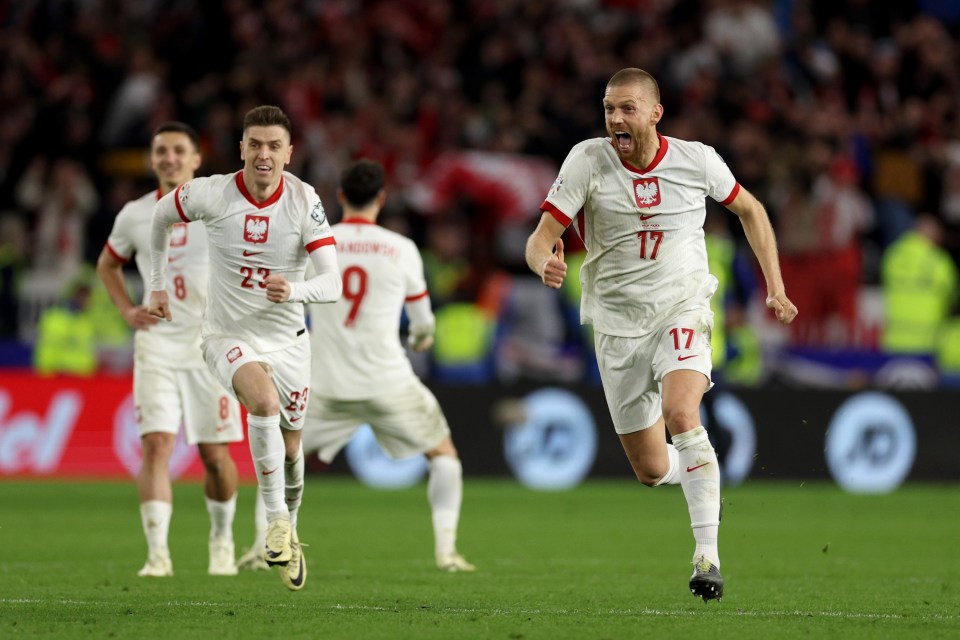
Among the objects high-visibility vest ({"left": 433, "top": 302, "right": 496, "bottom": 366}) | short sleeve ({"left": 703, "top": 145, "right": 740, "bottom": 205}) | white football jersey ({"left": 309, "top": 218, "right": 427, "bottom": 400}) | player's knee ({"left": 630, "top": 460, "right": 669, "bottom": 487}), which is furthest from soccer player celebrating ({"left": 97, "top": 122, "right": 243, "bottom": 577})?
high-visibility vest ({"left": 433, "top": 302, "right": 496, "bottom": 366})

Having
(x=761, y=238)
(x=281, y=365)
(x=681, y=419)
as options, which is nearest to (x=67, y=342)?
(x=281, y=365)

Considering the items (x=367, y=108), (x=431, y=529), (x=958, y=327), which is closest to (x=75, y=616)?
(x=431, y=529)

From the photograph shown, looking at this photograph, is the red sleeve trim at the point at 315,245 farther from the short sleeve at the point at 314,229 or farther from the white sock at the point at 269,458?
the white sock at the point at 269,458

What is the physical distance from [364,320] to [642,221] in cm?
271

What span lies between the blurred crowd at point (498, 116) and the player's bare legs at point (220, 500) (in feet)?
26.4

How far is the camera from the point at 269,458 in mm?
8297

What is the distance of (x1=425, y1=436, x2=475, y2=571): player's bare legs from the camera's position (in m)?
9.97

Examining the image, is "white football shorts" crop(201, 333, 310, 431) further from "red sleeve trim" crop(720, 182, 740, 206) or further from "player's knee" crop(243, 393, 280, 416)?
"red sleeve trim" crop(720, 182, 740, 206)

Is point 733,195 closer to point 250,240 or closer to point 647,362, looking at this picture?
point 647,362

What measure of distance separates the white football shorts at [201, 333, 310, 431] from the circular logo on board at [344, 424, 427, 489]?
787 centimetres

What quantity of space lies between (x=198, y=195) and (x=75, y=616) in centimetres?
225

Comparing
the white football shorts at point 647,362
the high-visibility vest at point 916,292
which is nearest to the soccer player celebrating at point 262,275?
the white football shorts at point 647,362

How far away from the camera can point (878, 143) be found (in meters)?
21.0

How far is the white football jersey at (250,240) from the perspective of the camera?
8.41m
